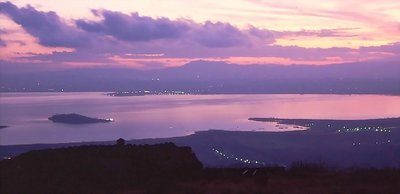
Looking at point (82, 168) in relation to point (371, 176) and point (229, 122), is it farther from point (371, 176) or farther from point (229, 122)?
point (229, 122)

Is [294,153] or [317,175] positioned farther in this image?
[294,153]

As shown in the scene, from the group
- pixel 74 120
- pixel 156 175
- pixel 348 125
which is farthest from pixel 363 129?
pixel 156 175

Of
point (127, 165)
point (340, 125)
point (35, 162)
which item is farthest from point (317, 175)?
point (340, 125)

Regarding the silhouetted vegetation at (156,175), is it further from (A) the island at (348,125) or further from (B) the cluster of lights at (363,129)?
(A) the island at (348,125)

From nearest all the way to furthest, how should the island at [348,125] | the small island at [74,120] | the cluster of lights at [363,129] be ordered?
the cluster of lights at [363,129]
the island at [348,125]
the small island at [74,120]

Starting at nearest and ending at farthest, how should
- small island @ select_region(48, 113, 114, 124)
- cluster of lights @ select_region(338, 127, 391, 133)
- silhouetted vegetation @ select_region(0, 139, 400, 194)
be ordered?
silhouetted vegetation @ select_region(0, 139, 400, 194) → cluster of lights @ select_region(338, 127, 391, 133) → small island @ select_region(48, 113, 114, 124)

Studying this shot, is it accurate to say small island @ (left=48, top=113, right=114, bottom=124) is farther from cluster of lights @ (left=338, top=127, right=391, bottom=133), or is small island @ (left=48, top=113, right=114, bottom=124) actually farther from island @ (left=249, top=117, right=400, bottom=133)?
cluster of lights @ (left=338, top=127, right=391, bottom=133)

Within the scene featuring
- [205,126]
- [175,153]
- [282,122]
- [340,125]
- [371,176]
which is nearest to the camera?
[371,176]

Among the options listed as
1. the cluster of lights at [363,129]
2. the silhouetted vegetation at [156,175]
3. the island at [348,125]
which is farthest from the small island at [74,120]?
the silhouetted vegetation at [156,175]

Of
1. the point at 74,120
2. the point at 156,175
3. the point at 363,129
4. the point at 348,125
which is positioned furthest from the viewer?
the point at 74,120

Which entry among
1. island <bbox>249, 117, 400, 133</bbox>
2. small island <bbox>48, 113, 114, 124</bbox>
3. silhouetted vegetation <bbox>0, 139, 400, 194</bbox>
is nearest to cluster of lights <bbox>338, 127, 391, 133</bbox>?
island <bbox>249, 117, 400, 133</bbox>

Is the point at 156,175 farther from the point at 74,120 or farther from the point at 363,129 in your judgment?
the point at 74,120
